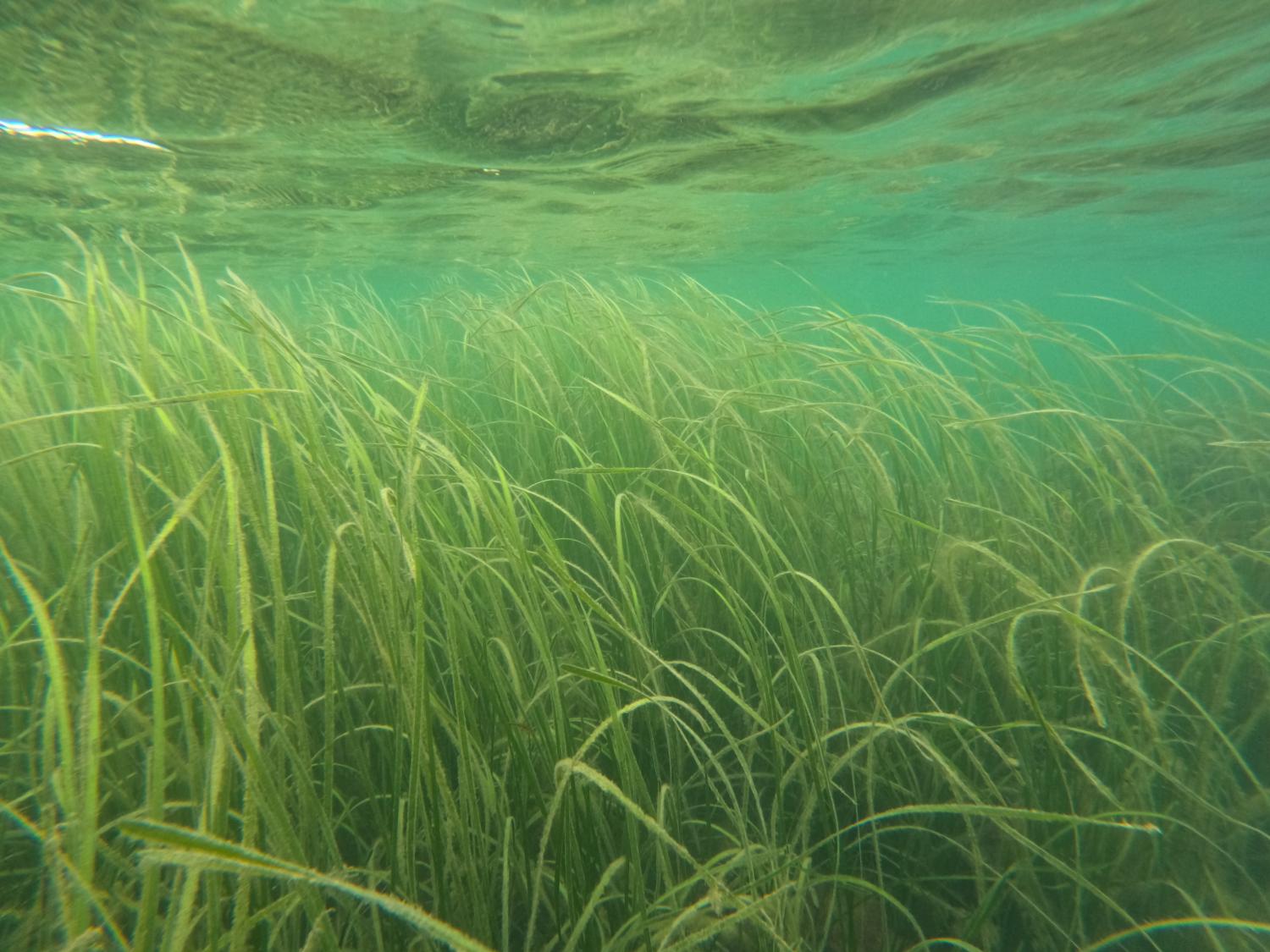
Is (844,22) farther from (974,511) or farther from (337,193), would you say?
(337,193)

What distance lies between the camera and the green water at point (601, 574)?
1.40 meters

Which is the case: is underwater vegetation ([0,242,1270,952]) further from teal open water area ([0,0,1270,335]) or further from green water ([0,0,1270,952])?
teal open water area ([0,0,1270,335])

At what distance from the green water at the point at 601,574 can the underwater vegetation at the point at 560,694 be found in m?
0.02

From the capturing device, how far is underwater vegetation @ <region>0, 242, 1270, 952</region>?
4.29ft

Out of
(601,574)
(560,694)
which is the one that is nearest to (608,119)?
(601,574)

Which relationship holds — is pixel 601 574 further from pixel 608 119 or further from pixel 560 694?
pixel 608 119

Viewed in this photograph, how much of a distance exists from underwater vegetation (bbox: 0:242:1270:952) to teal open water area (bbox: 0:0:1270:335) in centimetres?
525

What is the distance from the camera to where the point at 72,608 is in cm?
196

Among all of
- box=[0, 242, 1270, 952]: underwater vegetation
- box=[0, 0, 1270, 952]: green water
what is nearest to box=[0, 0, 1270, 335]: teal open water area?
box=[0, 0, 1270, 952]: green water

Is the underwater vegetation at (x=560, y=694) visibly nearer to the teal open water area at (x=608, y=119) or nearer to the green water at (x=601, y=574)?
the green water at (x=601, y=574)

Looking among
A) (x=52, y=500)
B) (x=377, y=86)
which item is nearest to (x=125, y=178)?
(x=377, y=86)

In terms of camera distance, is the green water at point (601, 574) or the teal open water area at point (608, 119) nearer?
the green water at point (601, 574)

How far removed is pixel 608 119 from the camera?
30.6 feet

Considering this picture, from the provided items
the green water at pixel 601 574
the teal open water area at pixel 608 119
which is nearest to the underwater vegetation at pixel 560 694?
the green water at pixel 601 574
